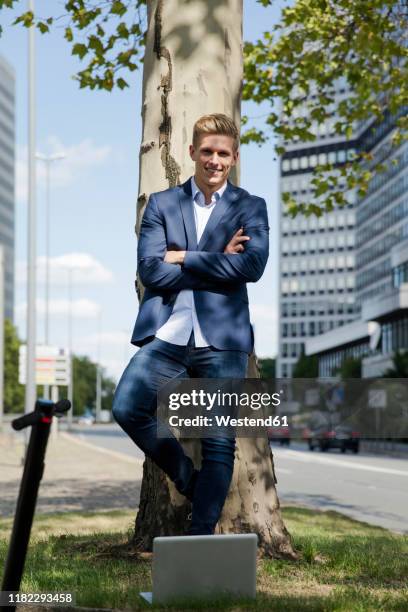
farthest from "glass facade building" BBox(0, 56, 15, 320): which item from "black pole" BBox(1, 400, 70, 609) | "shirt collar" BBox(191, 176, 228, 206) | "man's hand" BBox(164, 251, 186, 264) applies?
"black pole" BBox(1, 400, 70, 609)

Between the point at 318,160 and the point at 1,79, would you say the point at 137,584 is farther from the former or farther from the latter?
the point at 1,79

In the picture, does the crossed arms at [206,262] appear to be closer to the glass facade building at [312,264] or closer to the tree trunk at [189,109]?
the tree trunk at [189,109]

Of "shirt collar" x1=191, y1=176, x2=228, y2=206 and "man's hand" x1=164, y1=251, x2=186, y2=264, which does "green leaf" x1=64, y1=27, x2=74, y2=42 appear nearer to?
"shirt collar" x1=191, y1=176, x2=228, y2=206

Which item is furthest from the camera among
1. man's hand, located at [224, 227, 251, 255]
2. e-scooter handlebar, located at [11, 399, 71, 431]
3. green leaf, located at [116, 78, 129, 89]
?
green leaf, located at [116, 78, 129, 89]

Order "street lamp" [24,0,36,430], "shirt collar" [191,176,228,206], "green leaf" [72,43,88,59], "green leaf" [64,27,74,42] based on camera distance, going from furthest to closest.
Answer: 1. "street lamp" [24,0,36,430]
2. "green leaf" [64,27,74,42]
3. "green leaf" [72,43,88,59]
4. "shirt collar" [191,176,228,206]

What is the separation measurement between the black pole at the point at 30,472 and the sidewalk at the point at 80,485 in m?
8.00

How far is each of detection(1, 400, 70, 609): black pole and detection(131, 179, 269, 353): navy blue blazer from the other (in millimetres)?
1319

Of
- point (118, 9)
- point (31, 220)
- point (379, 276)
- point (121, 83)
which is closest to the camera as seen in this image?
point (118, 9)

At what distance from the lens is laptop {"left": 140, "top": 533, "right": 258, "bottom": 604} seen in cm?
401

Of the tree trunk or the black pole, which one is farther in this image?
the tree trunk

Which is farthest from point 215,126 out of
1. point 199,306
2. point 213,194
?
point 199,306

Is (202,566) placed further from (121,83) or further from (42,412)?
(121,83)

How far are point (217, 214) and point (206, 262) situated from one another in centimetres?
30

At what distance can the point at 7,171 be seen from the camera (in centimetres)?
15412
